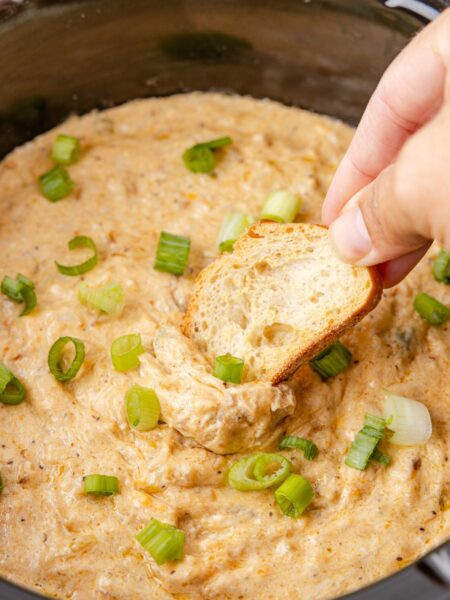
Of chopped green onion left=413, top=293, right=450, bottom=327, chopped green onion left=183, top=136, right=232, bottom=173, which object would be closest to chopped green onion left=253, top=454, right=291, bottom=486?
chopped green onion left=413, top=293, right=450, bottom=327

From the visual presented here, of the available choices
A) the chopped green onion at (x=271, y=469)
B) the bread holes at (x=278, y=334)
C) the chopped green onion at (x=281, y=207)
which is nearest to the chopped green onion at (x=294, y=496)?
the chopped green onion at (x=271, y=469)

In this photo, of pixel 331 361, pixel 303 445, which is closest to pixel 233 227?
pixel 331 361

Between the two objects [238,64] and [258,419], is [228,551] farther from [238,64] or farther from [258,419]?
[238,64]

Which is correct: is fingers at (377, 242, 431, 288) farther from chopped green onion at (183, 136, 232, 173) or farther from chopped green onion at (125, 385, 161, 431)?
chopped green onion at (183, 136, 232, 173)

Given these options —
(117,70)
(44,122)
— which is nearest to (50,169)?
(44,122)

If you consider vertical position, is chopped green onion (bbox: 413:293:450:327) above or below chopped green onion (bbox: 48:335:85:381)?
below
